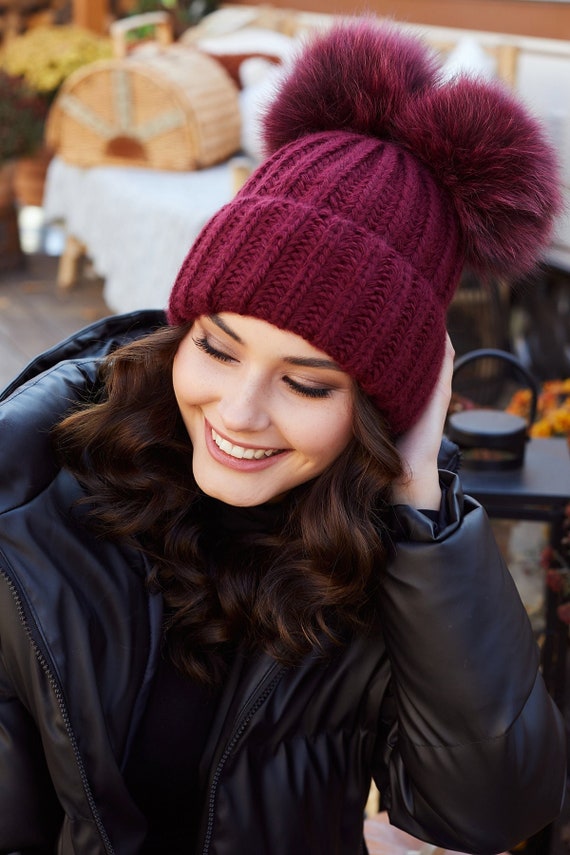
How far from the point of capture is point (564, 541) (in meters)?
1.74

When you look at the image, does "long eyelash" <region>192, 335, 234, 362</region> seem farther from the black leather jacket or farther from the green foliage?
the green foliage

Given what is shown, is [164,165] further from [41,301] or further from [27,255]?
[27,255]

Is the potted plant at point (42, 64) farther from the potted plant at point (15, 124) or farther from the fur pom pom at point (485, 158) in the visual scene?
the fur pom pom at point (485, 158)

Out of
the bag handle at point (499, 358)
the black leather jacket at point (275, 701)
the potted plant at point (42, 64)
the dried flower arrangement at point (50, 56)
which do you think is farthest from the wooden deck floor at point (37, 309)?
the black leather jacket at point (275, 701)

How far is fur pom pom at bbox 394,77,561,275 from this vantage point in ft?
4.25

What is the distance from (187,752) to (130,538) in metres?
0.32

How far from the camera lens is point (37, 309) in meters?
5.11

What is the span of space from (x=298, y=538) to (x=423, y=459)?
22 centimetres

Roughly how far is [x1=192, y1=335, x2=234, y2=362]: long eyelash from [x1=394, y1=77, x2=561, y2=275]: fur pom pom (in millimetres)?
373

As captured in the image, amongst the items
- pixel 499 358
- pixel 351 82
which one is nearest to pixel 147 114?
pixel 499 358

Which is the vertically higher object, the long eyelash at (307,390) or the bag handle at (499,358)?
the long eyelash at (307,390)

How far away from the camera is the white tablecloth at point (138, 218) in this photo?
4.17m

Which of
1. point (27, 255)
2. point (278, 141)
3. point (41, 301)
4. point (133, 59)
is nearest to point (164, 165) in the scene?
point (133, 59)

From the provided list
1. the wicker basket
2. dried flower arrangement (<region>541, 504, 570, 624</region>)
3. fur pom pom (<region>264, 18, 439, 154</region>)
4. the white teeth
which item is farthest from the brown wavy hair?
the wicker basket
